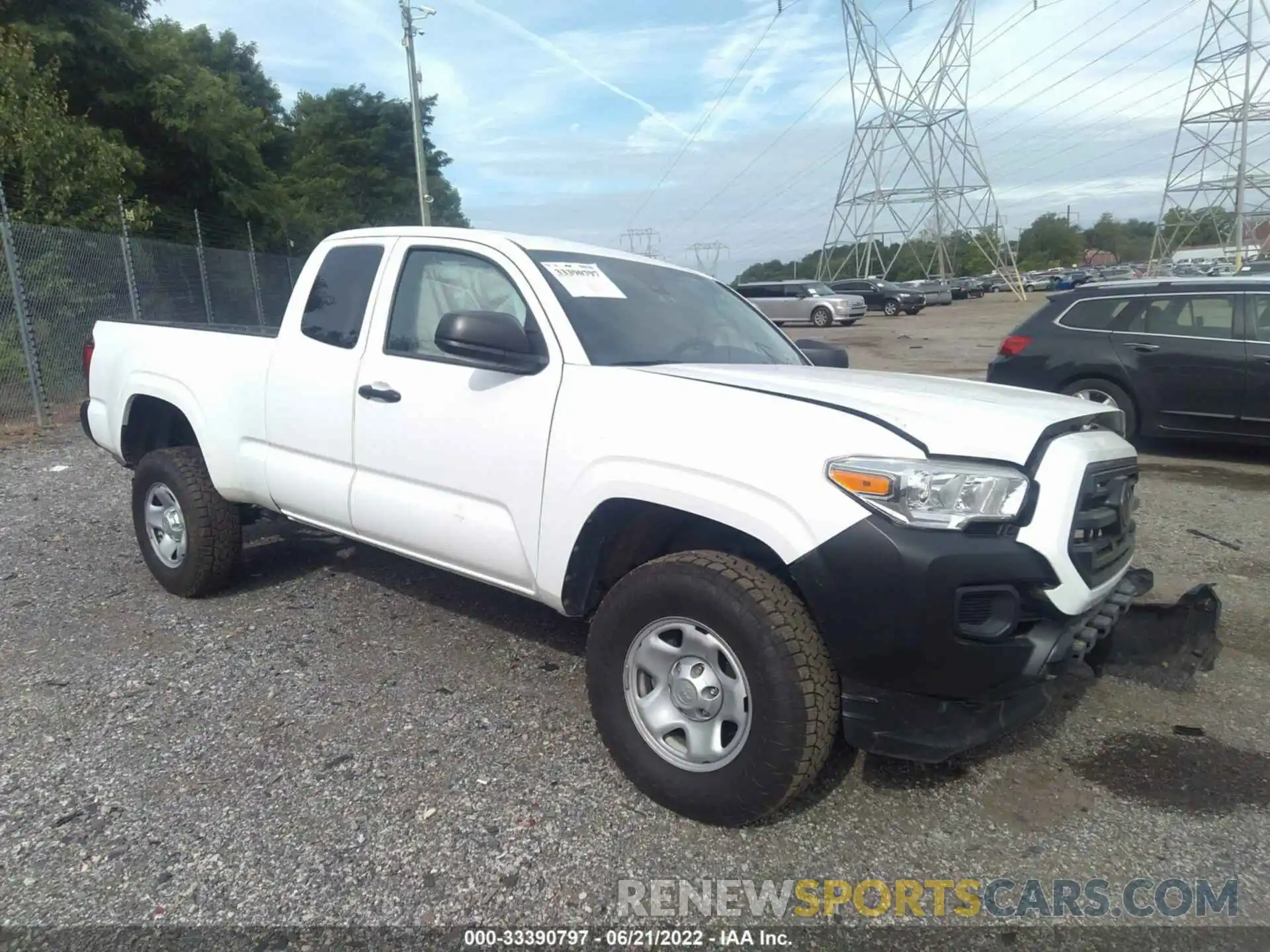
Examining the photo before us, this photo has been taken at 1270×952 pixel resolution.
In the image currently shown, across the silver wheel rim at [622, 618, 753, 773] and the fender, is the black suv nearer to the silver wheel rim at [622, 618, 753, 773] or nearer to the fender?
the fender

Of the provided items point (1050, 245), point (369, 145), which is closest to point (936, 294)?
point (369, 145)

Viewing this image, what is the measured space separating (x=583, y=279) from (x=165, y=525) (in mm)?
2765

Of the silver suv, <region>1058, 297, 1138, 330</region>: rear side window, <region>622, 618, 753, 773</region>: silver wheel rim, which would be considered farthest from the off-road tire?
the silver suv

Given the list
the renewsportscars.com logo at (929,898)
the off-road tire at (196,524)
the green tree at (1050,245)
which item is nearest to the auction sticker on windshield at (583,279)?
the renewsportscars.com logo at (929,898)

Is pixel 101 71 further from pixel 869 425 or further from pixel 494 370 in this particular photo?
pixel 869 425

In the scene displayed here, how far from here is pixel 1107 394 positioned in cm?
858

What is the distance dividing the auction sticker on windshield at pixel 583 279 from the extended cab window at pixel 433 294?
237 mm

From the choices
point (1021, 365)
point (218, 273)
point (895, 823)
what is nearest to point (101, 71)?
point (218, 273)

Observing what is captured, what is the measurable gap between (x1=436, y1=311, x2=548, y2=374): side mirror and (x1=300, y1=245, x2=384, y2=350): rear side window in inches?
37.1

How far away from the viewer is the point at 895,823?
2918mm

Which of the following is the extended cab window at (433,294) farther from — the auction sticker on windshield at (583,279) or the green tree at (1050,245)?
the green tree at (1050,245)

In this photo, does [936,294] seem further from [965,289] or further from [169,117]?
[169,117]

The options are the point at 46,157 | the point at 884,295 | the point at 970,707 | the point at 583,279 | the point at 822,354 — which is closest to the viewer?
the point at 970,707

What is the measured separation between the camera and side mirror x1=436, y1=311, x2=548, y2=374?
319 centimetres
